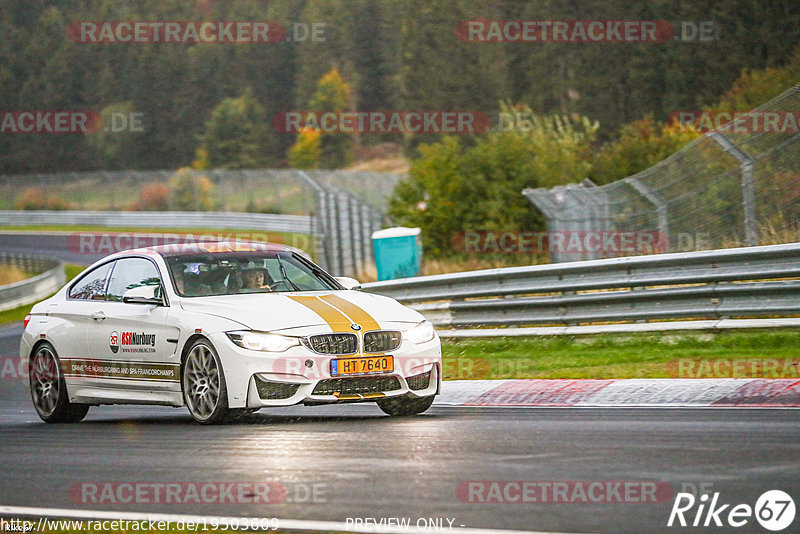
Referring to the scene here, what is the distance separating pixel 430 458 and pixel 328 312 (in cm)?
259

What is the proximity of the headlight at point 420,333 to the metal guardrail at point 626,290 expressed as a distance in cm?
387

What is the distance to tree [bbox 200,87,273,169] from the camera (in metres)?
110

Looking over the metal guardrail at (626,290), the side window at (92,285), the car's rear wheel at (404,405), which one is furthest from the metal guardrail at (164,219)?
the car's rear wheel at (404,405)

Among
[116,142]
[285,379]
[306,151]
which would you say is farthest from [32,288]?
[116,142]

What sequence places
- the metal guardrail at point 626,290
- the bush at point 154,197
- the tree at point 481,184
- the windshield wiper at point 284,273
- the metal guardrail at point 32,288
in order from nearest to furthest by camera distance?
the windshield wiper at point 284,273 < the metal guardrail at point 626,290 < the tree at point 481,184 < the metal guardrail at point 32,288 < the bush at point 154,197

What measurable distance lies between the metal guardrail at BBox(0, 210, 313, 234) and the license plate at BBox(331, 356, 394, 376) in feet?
138

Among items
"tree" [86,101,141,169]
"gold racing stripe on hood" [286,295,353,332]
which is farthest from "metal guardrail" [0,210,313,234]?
"tree" [86,101,141,169]

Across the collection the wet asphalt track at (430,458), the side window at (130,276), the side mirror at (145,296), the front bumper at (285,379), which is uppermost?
the side window at (130,276)

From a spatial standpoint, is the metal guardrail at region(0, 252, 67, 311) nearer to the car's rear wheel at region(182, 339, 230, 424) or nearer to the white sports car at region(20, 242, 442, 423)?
the white sports car at region(20, 242, 442, 423)

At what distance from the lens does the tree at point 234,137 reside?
360ft

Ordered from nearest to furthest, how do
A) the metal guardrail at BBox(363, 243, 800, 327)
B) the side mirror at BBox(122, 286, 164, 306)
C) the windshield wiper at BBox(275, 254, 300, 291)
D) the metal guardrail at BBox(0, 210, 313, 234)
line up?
the side mirror at BBox(122, 286, 164, 306) → the windshield wiper at BBox(275, 254, 300, 291) → the metal guardrail at BBox(363, 243, 800, 327) → the metal guardrail at BBox(0, 210, 313, 234)

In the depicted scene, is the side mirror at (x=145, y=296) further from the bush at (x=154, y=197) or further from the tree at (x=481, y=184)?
the bush at (x=154, y=197)

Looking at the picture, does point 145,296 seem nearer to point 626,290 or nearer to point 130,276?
point 130,276

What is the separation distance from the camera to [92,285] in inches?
454
